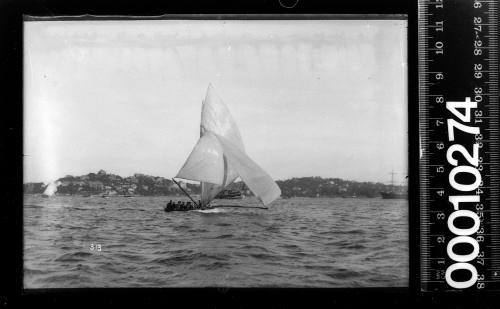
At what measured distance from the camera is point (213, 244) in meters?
2.79

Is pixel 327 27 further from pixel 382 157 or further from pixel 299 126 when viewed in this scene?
pixel 382 157

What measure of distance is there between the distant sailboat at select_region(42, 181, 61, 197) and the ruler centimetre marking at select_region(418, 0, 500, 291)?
2241 millimetres

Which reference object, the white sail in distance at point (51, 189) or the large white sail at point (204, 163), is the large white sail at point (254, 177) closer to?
the large white sail at point (204, 163)

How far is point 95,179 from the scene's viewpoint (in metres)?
2.85

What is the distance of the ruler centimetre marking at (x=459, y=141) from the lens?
272 centimetres

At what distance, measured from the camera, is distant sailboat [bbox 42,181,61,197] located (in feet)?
9.23

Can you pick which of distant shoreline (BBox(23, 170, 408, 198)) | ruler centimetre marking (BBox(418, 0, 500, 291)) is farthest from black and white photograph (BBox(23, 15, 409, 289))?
ruler centimetre marking (BBox(418, 0, 500, 291))

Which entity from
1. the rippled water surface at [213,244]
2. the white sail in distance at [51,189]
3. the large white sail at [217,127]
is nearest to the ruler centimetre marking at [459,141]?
the rippled water surface at [213,244]

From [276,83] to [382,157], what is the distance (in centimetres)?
80

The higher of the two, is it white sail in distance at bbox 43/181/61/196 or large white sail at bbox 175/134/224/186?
large white sail at bbox 175/134/224/186

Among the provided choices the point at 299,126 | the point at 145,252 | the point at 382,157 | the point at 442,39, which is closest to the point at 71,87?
the point at 145,252

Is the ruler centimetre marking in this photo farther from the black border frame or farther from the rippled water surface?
the rippled water surface
